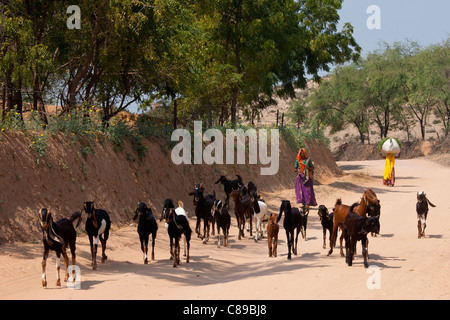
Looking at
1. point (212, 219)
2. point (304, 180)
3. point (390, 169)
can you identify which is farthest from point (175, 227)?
point (390, 169)

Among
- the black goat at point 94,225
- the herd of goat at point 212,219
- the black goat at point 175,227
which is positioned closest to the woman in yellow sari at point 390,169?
the herd of goat at point 212,219

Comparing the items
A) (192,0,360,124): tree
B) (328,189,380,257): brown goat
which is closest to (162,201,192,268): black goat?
(328,189,380,257): brown goat

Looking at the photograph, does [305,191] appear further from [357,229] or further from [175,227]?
[357,229]

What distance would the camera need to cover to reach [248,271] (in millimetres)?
12562

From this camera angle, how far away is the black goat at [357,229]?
37.1 ft

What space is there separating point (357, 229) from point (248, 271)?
2.63 meters

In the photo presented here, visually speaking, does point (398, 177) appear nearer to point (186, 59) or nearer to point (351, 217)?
point (186, 59)

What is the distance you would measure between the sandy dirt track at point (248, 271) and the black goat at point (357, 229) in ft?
1.21

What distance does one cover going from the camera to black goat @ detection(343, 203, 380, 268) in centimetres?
Answer: 1130

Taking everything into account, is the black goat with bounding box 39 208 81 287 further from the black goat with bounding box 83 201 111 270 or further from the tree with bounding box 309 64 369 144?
the tree with bounding box 309 64 369 144

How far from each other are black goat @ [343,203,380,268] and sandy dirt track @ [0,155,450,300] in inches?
14.5

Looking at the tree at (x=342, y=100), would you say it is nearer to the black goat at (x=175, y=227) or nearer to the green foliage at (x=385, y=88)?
the green foliage at (x=385, y=88)
